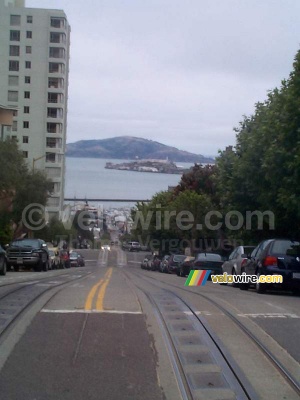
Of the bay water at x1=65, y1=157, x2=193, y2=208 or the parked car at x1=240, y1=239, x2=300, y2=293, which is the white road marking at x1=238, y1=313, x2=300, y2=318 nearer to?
the parked car at x1=240, y1=239, x2=300, y2=293

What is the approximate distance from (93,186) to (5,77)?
37.8m

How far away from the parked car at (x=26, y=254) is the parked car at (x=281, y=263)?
1715 centimetres

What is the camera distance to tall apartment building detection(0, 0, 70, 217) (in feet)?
279

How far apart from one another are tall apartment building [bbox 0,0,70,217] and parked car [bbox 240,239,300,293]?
66.8 meters

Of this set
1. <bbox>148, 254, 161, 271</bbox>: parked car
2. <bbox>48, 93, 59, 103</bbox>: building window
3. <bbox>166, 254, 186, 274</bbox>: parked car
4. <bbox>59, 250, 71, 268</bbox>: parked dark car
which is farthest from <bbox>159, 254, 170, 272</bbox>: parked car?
<bbox>48, 93, 59, 103</bbox>: building window

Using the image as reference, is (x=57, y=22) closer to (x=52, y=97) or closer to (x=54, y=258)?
(x=52, y=97)

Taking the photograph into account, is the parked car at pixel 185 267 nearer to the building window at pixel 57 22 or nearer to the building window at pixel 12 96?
the building window at pixel 12 96

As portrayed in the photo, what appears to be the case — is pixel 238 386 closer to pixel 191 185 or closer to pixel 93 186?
pixel 191 185

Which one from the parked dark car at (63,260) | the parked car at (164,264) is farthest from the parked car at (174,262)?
the parked dark car at (63,260)

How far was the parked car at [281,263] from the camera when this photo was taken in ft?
62.6

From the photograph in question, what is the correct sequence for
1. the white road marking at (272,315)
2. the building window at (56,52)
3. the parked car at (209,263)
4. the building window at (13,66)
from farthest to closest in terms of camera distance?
the building window at (56,52), the building window at (13,66), the parked car at (209,263), the white road marking at (272,315)

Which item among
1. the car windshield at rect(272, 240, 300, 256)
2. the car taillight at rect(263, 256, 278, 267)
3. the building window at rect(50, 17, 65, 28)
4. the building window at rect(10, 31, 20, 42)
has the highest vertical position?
the building window at rect(50, 17, 65, 28)

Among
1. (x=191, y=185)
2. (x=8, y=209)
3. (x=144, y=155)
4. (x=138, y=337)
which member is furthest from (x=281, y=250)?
(x=144, y=155)

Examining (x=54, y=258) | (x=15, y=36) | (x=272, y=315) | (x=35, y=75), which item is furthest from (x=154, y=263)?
(x=15, y=36)
